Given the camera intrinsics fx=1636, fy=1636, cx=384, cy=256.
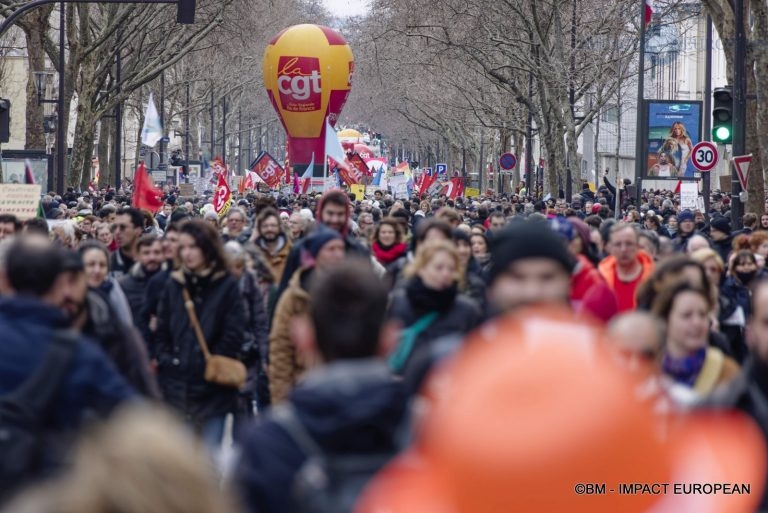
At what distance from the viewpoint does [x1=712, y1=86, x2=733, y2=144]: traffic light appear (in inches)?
858

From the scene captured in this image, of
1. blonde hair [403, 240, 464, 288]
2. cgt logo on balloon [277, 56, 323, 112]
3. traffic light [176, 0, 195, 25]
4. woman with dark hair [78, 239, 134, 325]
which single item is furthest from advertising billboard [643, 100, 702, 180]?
blonde hair [403, 240, 464, 288]

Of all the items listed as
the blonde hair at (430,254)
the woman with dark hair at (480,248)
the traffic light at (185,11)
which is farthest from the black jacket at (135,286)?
the traffic light at (185,11)

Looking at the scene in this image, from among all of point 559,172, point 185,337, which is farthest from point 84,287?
point 559,172

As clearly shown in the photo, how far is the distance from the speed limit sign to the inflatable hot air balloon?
25.7m

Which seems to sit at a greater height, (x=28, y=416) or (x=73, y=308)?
(x=73, y=308)

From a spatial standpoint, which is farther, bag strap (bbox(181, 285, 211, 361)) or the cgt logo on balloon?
the cgt logo on balloon

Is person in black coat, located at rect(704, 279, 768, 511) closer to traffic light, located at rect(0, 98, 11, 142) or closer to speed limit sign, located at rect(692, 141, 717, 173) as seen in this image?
traffic light, located at rect(0, 98, 11, 142)

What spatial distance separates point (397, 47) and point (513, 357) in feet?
230

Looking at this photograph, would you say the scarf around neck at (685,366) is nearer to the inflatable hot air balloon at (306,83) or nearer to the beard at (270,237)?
the beard at (270,237)

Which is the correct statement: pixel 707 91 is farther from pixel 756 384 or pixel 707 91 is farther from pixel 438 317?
pixel 756 384

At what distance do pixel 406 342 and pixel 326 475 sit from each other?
10.5 feet

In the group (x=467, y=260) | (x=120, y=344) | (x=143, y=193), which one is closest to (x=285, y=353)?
(x=120, y=344)

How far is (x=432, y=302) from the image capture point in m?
6.81

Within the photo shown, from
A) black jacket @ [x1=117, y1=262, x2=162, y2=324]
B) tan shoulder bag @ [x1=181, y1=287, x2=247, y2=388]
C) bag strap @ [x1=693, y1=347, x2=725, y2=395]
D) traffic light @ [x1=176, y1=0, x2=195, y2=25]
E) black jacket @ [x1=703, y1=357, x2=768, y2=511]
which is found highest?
traffic light @ [x1=176, y1=0, x2=195, y2=25]
